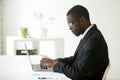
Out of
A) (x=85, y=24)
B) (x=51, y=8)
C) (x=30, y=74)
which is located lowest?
(x=30, y=74)

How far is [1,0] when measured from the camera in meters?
4.71

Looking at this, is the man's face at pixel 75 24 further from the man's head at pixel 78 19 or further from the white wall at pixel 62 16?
the white wall at pixel 62 16

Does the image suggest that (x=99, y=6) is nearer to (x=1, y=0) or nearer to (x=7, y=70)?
(x=1, y=0)

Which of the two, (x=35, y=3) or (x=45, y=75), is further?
(x=35, y=3)

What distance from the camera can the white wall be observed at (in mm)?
4730

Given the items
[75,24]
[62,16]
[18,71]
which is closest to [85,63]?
[75,24]

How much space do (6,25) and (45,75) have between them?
3223mm

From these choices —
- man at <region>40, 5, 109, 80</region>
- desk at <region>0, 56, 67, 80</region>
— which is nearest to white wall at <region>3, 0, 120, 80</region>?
desk at <region>0, 56, 67, 80</region>

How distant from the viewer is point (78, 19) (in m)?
1.60

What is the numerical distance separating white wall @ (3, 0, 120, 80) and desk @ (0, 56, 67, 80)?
Answer: 2560 millimetres

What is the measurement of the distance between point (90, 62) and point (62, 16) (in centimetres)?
334

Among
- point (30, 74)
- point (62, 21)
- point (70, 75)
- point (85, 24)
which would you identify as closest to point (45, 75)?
point (30, 74)

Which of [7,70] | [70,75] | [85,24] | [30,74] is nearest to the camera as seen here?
[70,75]

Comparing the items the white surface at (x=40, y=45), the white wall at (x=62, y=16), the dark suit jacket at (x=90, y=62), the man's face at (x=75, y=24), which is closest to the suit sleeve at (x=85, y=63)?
the dark suit jacket at (x=90, y=62)
